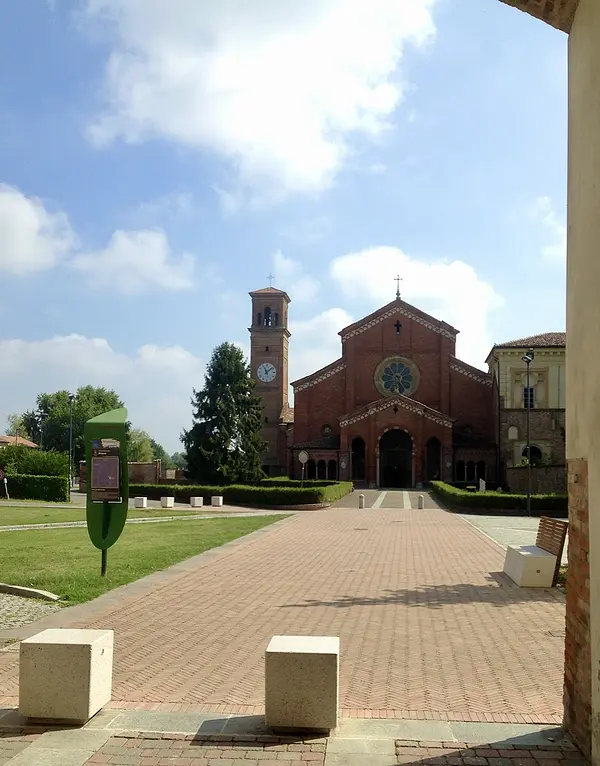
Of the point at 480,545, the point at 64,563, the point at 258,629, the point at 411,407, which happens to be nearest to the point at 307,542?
the point at 480,545

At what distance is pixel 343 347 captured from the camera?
6188 cm

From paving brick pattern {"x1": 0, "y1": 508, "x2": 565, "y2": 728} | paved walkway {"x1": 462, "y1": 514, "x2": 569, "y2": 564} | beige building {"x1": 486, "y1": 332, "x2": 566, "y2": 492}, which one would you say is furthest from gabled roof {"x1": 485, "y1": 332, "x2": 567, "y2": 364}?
paving brick pattern {"x1": 0, "y1": 508, "x2": 565, "y2": 728}

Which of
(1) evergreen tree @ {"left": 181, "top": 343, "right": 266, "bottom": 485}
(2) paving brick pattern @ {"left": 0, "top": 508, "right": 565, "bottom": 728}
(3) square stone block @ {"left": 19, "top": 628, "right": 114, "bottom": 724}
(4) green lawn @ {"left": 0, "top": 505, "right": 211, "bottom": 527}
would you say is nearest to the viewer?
(3) square stone block @ {"left": 19, "top": 628, "right": 114, "bottom": 724}

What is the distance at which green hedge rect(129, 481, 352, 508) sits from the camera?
36.1m

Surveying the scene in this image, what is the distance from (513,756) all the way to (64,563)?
11546 mm

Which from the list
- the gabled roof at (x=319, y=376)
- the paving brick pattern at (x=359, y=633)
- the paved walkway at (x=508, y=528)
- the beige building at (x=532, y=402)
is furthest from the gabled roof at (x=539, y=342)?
the paving brick pattern at (x=359, y=633)

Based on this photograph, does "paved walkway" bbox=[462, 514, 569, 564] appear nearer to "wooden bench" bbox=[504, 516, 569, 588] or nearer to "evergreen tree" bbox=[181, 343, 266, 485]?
"wooden bench" bbox=[504, 516, 569, 588]

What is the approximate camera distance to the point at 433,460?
182ft

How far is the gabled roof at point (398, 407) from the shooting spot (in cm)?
5409

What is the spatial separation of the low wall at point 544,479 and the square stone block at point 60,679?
120 ft

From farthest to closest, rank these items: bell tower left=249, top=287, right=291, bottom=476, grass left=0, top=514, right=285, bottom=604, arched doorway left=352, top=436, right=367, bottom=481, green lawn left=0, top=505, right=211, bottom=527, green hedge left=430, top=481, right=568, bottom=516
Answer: bell tower left=249, top=287, right=291, bottom=476 < arched doorway left=352, top=436, right=367, bottom=481 < green hedge left=430, top=481, right=568, bottom=516 < green lawn left=0, top=505, right=211, bottom=527 < grass left=0, top=514, right=285, bottom=604

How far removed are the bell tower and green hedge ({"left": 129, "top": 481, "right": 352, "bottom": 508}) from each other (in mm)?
23036

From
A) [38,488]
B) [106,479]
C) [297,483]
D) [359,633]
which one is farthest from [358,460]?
[359,633]

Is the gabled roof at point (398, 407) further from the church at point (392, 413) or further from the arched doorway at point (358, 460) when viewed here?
the arched doorway at point (358, 460)
